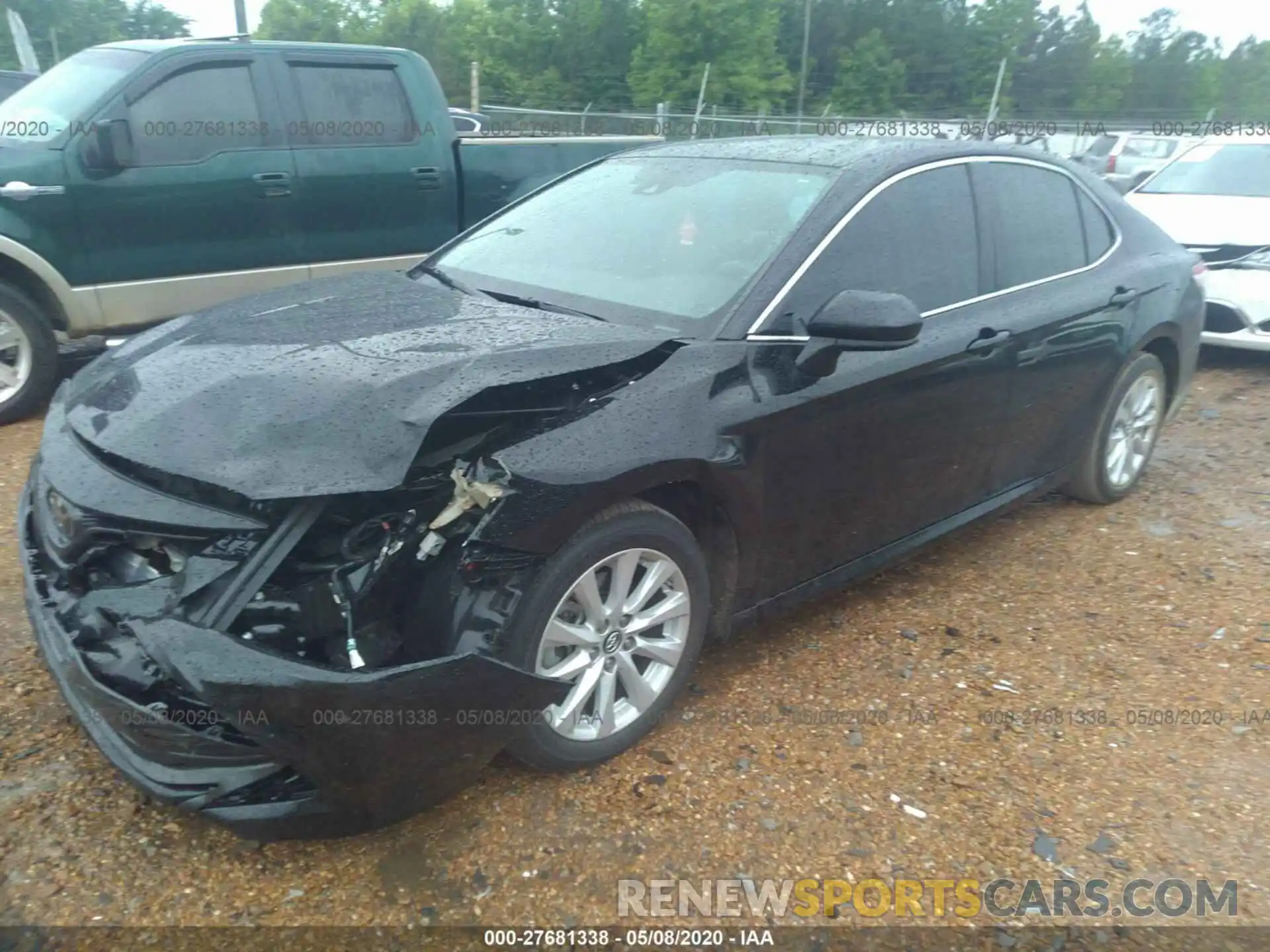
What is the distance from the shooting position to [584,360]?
2.73 meters

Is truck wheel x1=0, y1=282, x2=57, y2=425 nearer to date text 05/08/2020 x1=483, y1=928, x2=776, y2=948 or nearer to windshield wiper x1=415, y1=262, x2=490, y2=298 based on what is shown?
windshield wiper x1=415, y1=262, x2=490, y2=298

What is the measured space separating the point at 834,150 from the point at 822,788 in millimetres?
2212

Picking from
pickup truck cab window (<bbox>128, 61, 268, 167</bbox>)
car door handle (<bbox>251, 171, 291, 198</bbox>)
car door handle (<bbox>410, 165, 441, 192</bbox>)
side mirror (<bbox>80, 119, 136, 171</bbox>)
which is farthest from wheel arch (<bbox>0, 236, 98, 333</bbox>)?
car door handle (<bbox>410, 165, 441, 192</bbox>)

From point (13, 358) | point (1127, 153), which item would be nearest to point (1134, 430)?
point (13, 358)

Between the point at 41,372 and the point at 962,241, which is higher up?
the point at 962,241

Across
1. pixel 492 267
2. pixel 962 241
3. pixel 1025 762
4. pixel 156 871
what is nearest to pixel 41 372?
pixel 492 267

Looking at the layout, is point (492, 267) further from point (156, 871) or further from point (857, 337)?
point (156, 871)

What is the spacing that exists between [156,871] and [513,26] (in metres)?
40.3

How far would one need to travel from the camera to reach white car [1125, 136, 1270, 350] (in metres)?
7.21

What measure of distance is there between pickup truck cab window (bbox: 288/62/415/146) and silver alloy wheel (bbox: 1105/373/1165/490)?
4616 mm

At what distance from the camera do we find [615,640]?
9.18 feet

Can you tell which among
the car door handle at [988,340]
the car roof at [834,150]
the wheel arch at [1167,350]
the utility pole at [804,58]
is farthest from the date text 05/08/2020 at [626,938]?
the utility pole at [804,58]

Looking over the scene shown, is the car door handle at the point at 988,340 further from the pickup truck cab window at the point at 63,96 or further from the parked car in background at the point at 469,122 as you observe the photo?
the parked car in background at the point at 469,122

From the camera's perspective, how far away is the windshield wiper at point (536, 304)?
3.18m
